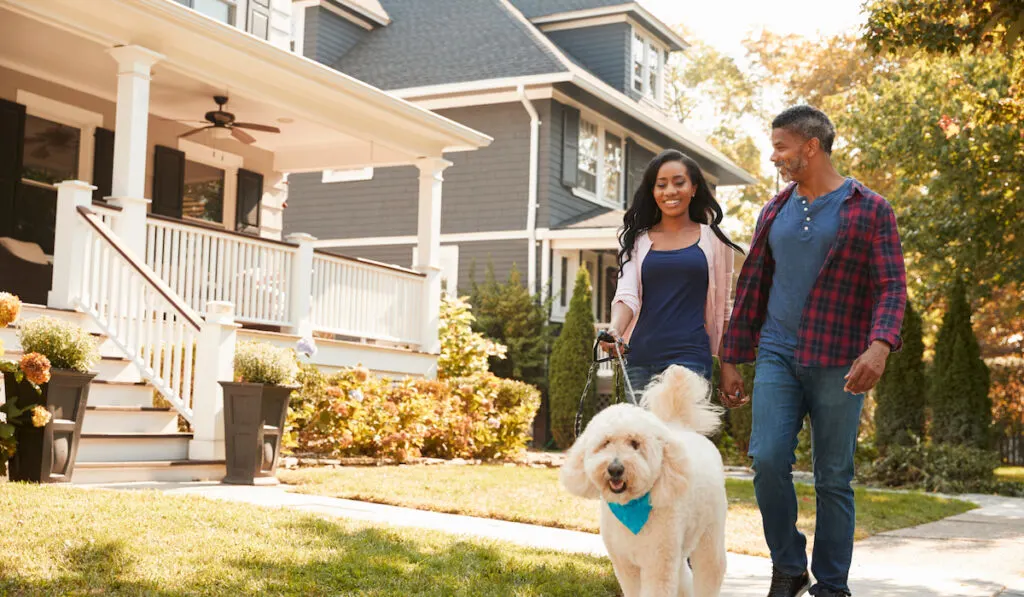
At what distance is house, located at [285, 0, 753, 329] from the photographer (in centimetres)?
2097

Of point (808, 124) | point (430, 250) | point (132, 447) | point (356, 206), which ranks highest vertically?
point (356, 206)

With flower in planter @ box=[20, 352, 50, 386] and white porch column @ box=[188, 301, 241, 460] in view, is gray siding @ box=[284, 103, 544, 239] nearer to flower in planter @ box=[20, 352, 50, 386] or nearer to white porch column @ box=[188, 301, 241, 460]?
white porch column @ box=[188, 301, 241, 460]

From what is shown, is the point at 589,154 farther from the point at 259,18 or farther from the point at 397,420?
the point at 397,420

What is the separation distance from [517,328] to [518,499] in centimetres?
1116

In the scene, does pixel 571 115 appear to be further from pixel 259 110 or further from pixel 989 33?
pixel 989 33

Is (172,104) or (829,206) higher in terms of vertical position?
(172,104)

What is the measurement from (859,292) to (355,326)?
9.90 m

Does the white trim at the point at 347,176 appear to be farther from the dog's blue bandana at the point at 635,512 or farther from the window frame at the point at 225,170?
the dog's blue bandana at the point at 635,512

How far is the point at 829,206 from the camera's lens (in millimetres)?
4461

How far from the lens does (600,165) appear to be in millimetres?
22672

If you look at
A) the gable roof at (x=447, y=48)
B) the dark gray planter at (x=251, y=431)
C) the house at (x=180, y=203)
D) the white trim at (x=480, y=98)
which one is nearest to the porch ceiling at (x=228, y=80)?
the house at (x=180, y=203)

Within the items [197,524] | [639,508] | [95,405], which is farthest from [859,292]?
[95,405]

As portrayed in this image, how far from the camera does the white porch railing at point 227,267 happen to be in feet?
36.8

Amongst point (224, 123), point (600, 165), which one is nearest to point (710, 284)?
point (224, 123)
